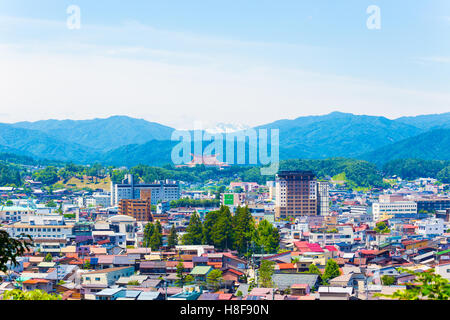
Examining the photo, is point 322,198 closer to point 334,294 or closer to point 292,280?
point 292,280

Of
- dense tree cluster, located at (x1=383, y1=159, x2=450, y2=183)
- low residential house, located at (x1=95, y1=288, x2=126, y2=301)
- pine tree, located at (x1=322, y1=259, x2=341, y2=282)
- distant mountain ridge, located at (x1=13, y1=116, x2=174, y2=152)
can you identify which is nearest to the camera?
low residential house, located at (x1=95, y1=288, x2=126, y2=301)

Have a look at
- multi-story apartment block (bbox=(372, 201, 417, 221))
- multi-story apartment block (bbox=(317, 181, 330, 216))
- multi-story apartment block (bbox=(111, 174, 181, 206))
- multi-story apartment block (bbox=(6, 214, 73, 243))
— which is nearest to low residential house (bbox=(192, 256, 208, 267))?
multi-story apartment block (bbox=(6, 214, 73, 243))

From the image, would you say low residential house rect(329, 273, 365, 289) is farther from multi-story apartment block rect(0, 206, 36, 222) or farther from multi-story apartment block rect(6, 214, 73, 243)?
multi-story apartment block rect(0, 206, 36, 222)

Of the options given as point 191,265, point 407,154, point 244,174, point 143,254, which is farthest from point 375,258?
point 407,154

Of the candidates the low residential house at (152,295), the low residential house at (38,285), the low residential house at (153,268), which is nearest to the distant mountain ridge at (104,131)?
the low residential house at (153,268)

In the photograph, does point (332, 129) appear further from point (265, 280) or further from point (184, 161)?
point (265, 280)
